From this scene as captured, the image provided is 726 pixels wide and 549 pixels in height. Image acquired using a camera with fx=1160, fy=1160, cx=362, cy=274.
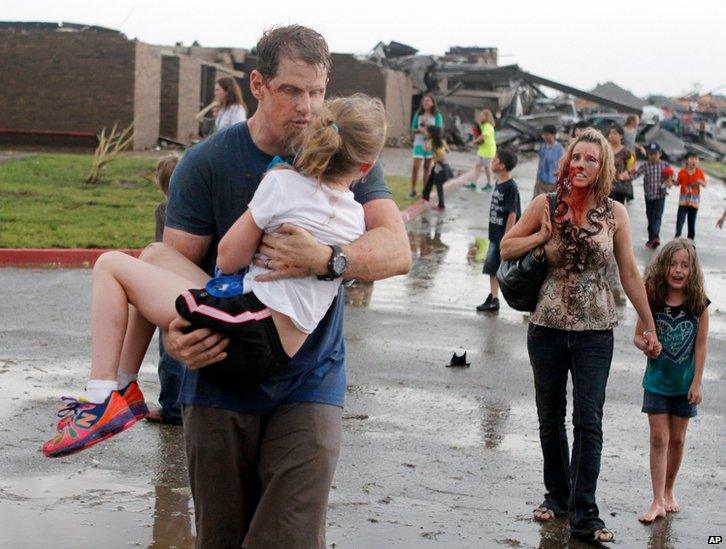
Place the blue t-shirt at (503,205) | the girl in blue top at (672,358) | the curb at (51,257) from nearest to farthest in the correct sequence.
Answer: the girl in blue top at (672,358), the blue t-shirt at (503,205), the curb at (51,257)

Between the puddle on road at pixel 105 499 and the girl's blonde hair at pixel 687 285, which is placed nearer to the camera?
the puddle on road at pixel 105 499

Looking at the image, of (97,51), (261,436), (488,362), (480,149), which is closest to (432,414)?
(488,362)

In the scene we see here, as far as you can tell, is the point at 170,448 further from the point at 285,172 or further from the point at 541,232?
the point at 285,172

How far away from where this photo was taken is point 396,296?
12648 mm

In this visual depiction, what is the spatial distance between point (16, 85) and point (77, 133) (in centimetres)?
206

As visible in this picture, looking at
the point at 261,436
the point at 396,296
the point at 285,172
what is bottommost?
the point at 396,296

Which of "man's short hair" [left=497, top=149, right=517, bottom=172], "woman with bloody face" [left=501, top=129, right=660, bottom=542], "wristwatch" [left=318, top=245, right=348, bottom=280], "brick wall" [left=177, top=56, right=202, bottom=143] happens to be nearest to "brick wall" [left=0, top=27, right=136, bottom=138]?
A: "brick wall" [left=177, top=56, right=202, bottom=143]

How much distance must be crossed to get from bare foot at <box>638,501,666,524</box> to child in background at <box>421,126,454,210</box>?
47.7 feet

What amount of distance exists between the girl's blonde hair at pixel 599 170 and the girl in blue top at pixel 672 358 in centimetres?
63

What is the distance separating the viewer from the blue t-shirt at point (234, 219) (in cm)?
366

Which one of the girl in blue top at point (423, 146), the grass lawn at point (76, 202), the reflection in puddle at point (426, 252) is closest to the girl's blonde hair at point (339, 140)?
the reflection in puddle at point (426, 252)

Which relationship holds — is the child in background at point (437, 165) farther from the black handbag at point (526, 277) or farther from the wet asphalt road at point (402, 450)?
the black handbag at point (526, 277)

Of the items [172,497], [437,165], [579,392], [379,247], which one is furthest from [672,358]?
[437,165]

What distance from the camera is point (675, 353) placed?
6.26 meters
